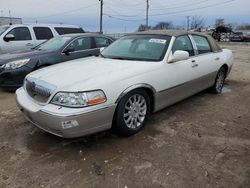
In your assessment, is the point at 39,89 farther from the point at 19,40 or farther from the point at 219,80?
the point at 19,40

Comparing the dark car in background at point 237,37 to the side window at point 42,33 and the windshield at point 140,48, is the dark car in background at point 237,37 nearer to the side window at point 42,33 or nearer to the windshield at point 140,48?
the side window at point 42,33

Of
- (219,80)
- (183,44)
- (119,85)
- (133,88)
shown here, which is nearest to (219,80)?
(219,80)

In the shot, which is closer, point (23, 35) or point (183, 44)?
point (183, 44)

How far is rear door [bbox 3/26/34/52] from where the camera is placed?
8.25 m

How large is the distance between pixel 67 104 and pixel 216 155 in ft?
6.43

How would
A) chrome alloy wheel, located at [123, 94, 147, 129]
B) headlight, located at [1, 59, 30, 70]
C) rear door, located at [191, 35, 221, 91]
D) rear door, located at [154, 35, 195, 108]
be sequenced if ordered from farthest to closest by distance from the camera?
1. headlight, located at [1, 59, 30, 70]
2. rear door, located at [191, 35, 221, 91]
3. rear door, located at [154, 35, 195, 108]
4. chrome alloy wheel, located at [123, 94, 147, 129]

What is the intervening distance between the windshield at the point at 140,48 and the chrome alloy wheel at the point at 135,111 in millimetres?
747

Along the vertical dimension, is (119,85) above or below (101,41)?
below

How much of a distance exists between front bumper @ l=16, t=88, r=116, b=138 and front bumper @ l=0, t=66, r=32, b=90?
9.28 ft

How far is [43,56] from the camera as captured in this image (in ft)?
19.9

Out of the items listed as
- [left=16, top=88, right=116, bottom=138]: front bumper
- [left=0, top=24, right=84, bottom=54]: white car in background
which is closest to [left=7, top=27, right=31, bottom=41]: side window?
[left=0, top=24, right=84, bottom=54]: white car in background

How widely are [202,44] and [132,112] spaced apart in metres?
2.56

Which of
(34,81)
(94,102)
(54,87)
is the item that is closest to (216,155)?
(94,102)

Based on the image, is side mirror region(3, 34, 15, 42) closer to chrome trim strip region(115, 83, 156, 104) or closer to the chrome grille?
the chrome grille
